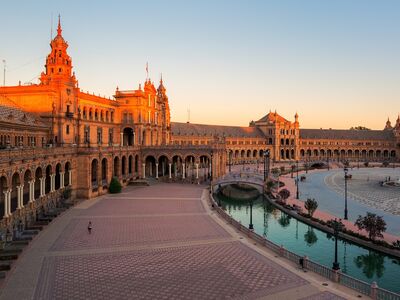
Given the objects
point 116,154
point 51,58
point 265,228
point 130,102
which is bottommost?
point 265,228

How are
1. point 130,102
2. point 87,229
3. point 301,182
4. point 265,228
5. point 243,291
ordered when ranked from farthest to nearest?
point 301,182 < point 130,102 < point 265,228 < point 87,229 < point 243,291

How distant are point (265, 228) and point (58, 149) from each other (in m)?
26.6

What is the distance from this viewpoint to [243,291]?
67.1 feet

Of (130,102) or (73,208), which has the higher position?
(130,102)

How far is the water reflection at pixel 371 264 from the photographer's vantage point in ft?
94.6

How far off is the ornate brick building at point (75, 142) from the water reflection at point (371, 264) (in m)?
29.4

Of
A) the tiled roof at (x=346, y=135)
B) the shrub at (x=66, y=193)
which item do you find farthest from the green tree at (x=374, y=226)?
the tiled roof at (x=346, y=135)

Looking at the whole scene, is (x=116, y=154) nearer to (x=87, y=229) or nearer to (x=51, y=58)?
(x=51, y=58)

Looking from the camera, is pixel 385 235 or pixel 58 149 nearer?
pixel 385 235

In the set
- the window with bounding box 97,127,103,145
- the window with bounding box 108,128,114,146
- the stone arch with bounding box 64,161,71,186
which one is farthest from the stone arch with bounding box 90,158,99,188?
the window with bounding box 108,128,114,146

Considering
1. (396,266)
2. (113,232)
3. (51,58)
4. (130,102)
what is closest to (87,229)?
(113,232)

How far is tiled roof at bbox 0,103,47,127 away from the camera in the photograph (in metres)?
42.2

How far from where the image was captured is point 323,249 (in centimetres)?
3466

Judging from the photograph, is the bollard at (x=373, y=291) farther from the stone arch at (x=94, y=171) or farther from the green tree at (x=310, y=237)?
the stone arch at (x=94, y=171)
